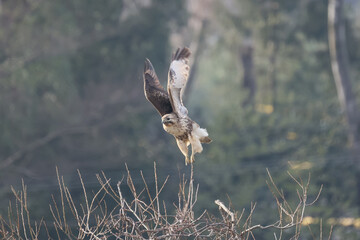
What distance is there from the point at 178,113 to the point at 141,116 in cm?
1174

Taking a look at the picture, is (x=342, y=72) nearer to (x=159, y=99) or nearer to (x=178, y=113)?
(x=159, y=99)

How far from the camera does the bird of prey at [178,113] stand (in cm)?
616

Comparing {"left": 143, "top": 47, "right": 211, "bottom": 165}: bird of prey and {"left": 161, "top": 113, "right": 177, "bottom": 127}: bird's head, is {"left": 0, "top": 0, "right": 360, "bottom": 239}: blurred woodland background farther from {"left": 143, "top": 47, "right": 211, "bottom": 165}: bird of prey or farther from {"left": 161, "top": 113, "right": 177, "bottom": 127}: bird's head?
{"left": 161, "top": 113, "right": 177, "bottom": 127}: bird's head

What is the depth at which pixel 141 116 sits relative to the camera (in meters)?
17.9

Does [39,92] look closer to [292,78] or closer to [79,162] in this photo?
[79,162]

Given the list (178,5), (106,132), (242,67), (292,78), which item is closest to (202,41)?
(242,67)

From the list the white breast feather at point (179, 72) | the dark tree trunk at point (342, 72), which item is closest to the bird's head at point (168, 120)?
the white breast feather at point (179, 72)

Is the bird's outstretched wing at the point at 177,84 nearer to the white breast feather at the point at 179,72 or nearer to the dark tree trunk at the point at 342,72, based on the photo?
the white breast feather at the point at 179,72

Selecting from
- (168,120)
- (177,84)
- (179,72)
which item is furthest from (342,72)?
(168,120)

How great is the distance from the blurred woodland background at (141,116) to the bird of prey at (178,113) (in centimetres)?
853

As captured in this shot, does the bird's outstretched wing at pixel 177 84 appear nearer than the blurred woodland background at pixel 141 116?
Yes

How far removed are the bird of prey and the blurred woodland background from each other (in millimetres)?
8528

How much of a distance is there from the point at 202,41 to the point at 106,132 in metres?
8.69

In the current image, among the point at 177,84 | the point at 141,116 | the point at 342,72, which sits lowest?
the point at 177,84
